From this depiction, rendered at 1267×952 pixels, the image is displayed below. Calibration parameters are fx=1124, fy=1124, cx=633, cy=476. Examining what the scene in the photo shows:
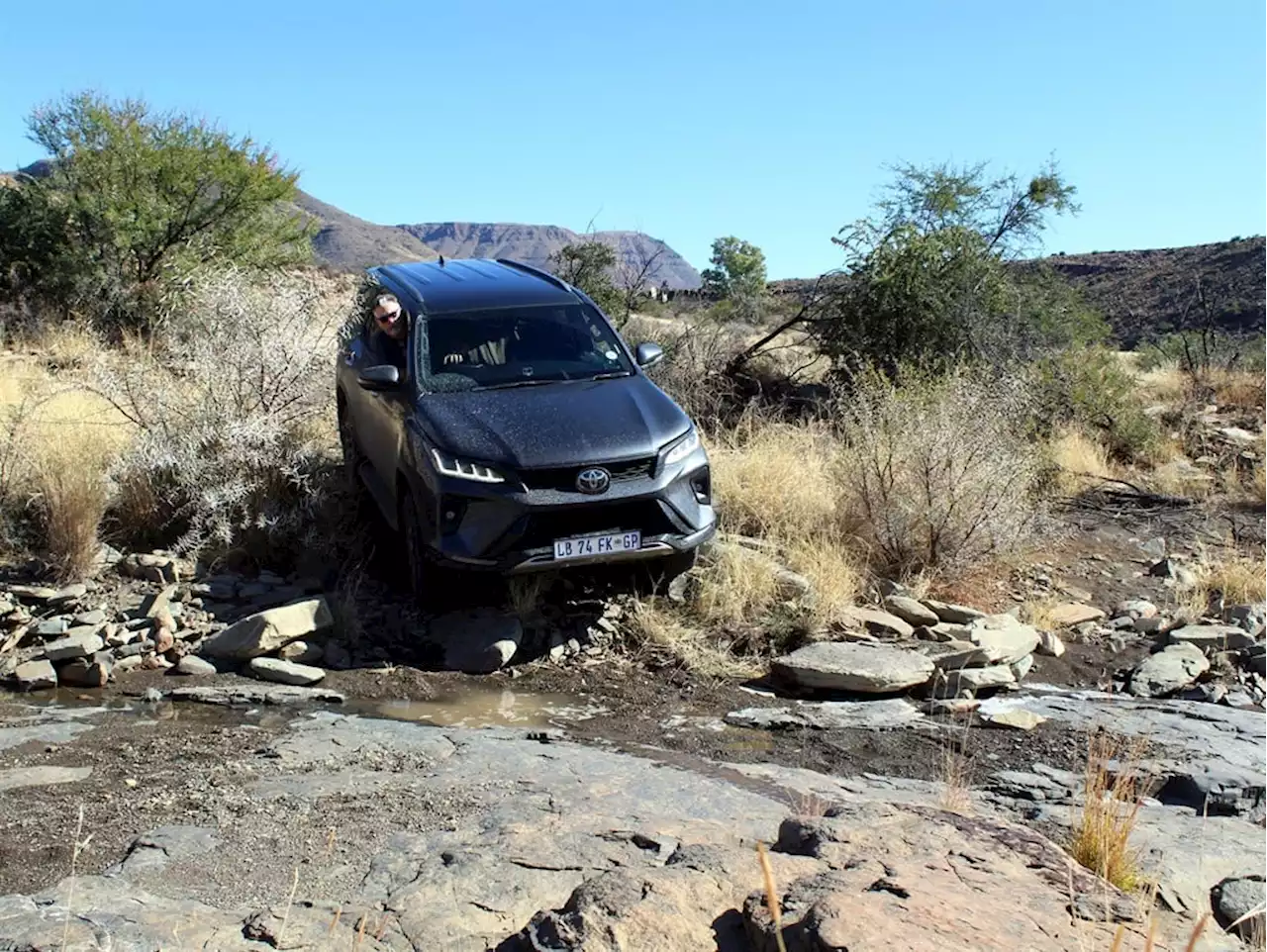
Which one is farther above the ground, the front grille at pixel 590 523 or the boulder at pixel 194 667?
the front grille at pixel 590 523

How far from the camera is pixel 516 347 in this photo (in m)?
7.44

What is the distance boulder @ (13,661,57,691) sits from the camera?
5855mm

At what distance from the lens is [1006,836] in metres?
3.15

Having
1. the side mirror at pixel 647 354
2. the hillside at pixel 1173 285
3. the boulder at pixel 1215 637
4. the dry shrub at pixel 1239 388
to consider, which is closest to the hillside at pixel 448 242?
the side mirror at pixel 647 354

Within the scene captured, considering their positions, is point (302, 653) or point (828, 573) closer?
point (302, 653)

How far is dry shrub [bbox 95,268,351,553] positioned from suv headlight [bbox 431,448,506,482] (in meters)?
1.81

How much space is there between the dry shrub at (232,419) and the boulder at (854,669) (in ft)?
11.5

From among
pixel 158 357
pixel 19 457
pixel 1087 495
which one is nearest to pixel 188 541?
pixel 19 457

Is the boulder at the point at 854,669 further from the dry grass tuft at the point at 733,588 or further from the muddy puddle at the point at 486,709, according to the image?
the muddy puddle at the point at 486,709

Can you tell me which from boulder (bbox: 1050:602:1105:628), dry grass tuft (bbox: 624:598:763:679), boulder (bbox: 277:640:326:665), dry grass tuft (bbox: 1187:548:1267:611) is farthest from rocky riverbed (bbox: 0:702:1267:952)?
dry grass tuft (bbox: 1187:548:1267:611)

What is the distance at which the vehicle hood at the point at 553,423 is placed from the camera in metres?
6.26

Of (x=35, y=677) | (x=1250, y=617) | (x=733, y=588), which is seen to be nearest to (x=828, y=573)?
(x=733, y=588)

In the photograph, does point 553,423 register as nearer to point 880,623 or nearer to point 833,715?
point 833,715

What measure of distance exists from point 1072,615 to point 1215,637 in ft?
2.92
